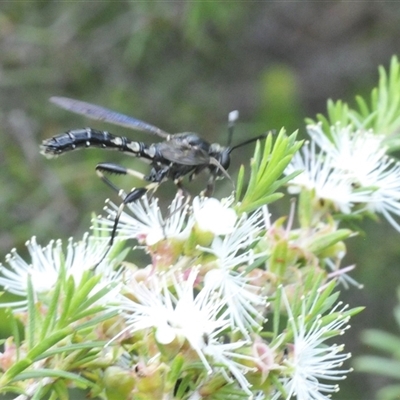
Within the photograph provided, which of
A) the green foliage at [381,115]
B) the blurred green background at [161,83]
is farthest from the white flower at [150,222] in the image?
the blurred green background at [161,83]

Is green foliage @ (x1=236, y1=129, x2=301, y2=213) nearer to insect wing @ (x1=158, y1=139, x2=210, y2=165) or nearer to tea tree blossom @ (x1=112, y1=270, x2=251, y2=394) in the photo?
tea tree blossom @ (x1=112, y1=270, x2=251, y2=394)

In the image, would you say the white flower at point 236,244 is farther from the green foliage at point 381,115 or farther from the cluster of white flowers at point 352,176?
the green foliage at point 381,115

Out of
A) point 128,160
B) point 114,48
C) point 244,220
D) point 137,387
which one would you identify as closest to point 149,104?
point 114,48

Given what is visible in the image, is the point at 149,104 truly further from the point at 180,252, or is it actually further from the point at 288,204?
the point at 180,252

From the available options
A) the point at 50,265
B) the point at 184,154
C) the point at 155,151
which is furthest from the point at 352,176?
the point at 50,265

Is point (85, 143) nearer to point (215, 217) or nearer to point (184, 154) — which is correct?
point (184, 154)

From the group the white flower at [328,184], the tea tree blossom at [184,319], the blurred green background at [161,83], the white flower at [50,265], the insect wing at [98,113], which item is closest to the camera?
the tea tree blossom at [184,319]
